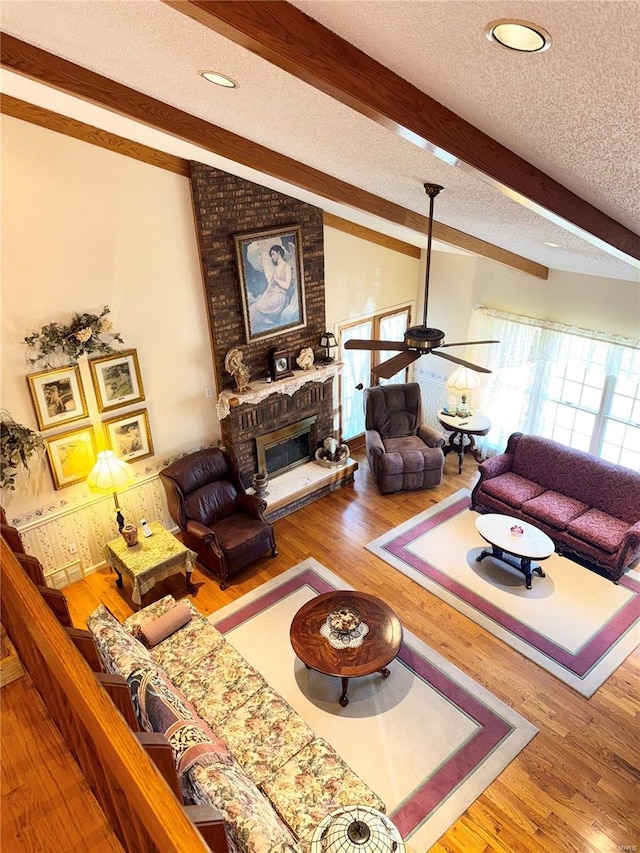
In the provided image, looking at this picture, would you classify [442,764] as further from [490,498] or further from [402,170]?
[402,170]

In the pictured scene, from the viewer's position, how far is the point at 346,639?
14.6ft

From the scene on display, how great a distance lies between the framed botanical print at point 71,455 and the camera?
511 centimetres

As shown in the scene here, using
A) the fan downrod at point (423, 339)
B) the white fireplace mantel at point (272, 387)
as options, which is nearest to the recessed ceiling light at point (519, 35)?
the fan downrod at point (423, 339)

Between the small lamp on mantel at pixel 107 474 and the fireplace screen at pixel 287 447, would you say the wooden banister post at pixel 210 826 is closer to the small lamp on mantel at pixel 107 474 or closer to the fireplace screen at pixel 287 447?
the small lamp on mantel at pixel 107 474

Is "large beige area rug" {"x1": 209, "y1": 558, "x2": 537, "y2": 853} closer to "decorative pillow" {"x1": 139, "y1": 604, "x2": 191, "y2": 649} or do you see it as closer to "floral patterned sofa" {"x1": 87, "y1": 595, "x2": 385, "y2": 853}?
"floral patterned sofa" {"x1": 87, "y1": 595, "x2": 385, "y2": 853}

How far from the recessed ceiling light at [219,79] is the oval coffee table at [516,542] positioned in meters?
4.42

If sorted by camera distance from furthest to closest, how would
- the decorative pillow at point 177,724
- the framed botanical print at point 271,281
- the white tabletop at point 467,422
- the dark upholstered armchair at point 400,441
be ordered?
1. the white tabletop at point 467,422
2. the dark upholstered armchair at point 400,441
3. the framed botanical print at point 271,281
4. the decorative pillow at point 177,724

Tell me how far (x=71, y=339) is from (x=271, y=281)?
2.19 metres

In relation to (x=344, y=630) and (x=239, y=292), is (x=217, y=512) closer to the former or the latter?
(x=344, y=630)

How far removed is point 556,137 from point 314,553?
4.63 m

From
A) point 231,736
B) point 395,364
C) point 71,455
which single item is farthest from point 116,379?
point 231,736

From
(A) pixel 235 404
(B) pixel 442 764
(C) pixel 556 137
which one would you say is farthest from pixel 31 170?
(B) pixel 442 764

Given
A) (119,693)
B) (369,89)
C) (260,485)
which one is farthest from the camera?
Result: (260,485)

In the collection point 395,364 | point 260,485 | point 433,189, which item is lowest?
point 260,485
